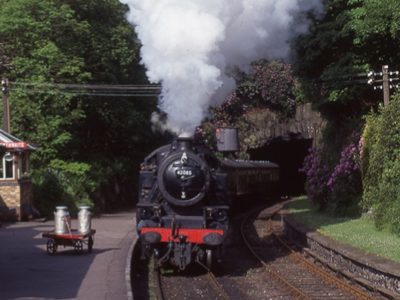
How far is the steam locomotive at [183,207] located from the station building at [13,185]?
1336 centimetres

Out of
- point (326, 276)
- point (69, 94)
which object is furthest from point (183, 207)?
point (69, 94)

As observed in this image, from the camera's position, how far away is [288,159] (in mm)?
59031

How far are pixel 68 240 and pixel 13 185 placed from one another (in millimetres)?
11582

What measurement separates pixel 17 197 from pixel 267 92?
66.9 feet

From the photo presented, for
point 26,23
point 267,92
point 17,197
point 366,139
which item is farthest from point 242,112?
point 366,139

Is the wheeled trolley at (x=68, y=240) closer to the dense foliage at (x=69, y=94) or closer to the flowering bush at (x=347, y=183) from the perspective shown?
the flowering bush at (x=347, y=183)

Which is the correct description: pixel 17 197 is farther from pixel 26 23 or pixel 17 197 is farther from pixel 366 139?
pixel 366 139

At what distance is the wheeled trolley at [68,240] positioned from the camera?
60.4 feet

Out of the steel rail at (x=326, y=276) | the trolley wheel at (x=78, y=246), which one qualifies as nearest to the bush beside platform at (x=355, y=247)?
the steel rail at (x=326, y=276)

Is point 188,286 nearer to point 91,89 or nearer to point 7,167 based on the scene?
point 7,167

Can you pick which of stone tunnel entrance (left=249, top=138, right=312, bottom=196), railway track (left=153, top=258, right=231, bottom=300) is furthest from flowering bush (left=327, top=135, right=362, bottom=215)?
stone tunnel entrance (left=249, top=138, right=312, bottom=196)

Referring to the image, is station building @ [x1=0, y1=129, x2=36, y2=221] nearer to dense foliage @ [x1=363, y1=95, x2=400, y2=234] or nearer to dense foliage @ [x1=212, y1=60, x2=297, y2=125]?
dense foliage @ [x1=363, y1=95, x2=400, y2=234]

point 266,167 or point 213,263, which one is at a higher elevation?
point 266,167

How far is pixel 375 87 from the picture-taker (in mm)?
24734
